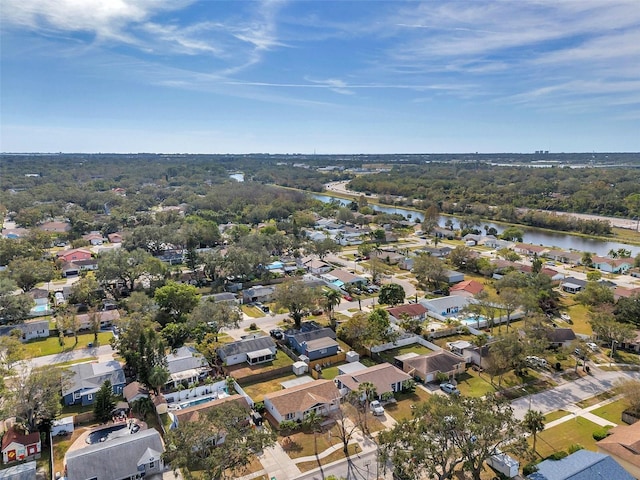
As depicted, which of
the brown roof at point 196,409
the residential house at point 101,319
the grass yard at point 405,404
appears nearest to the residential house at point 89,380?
the brown roof at point 196,409

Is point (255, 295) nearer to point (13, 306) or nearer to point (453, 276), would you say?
point (13, 306)

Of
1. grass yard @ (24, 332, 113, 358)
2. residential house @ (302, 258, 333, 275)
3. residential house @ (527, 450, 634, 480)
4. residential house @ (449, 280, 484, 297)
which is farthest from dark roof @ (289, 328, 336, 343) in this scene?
residential house @ (302, 258, 333, 275)

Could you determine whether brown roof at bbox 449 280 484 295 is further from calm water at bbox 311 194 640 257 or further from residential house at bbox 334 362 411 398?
calm water at bbox 311 194 640 257

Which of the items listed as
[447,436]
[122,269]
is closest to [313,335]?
[447,436]

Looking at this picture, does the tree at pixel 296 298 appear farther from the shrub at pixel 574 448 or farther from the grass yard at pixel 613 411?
the grass yard at pixel 613 411

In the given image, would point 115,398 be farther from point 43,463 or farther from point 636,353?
point 636,353

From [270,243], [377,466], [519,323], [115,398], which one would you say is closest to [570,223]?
[519,323]

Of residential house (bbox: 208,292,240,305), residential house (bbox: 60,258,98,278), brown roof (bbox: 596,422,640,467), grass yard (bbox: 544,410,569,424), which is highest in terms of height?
brown roof (bbox: 596,422,640,467)
